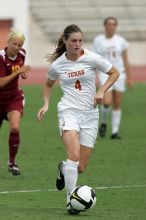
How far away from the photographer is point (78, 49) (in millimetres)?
10172

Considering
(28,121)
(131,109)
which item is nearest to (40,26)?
(131,109)

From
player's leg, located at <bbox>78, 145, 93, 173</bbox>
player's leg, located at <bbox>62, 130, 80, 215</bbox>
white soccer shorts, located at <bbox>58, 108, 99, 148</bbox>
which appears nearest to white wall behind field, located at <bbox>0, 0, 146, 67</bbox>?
player's leg, located at <bbox>78, 145, 93, 173</bbox>

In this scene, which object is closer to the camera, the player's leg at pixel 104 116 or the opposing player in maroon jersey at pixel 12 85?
the opposing player in maroon jersey at pixel 12 85

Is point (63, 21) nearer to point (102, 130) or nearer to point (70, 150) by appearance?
point (102, 130)

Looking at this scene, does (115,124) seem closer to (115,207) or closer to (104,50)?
(104,50)

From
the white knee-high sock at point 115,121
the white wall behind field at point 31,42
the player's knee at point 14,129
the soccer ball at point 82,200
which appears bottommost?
the white wall behind field at point 31,42

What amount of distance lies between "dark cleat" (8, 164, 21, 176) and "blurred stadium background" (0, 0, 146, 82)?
921 inches

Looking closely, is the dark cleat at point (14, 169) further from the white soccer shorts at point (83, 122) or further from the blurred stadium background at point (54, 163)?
the white soccer shorts at point (83, 122)

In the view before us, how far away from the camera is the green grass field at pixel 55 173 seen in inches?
390

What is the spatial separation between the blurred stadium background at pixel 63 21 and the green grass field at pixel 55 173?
54.5 ft

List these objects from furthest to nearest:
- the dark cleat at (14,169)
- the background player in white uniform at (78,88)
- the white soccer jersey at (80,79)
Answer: the dark cleat at (14,169) → the white soccer jersey at (80,79) → the background player in white uniform at (78,88)

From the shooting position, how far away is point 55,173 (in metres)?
13.3

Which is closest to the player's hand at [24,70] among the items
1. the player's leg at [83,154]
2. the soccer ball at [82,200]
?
the player's leg at [83,154]

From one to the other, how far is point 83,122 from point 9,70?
2.89m
